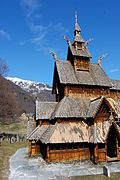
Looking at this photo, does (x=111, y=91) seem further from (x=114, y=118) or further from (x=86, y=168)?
(x=86, y=168)

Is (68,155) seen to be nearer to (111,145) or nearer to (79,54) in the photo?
(111,145)

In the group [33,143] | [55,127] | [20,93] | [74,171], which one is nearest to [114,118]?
[55,127]

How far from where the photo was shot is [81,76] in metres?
30.4

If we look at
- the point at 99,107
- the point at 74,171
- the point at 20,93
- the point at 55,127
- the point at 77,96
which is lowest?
the point at 74,171

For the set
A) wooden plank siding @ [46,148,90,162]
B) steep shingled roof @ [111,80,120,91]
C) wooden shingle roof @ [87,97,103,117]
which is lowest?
wooden plank siding @ [46,148,90,162]

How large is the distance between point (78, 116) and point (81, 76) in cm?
687

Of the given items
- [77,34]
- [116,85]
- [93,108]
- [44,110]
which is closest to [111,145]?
[93,108]

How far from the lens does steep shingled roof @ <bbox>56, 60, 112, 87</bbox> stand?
29.2 m

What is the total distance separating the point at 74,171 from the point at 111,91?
53.6ft

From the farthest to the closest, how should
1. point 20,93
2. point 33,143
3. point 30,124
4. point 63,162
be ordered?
point 20,93 < point 30,124 < point 33,143 < point 63,162

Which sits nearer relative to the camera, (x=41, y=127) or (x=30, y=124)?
(x=41, y=127)

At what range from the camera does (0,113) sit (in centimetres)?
7156

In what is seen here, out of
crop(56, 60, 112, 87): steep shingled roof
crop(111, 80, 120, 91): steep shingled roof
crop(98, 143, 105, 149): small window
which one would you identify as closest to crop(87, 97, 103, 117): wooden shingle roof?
crop(98, 143, 105, 149): small window

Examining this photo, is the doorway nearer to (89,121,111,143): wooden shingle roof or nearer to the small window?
(89,121,111,143): wooden shingle roof
